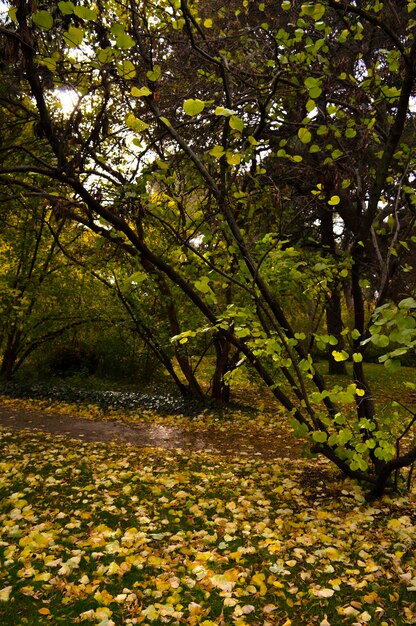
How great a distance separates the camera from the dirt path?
8.93 meters

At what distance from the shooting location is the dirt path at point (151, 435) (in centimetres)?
893

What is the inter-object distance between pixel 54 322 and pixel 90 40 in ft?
31.6

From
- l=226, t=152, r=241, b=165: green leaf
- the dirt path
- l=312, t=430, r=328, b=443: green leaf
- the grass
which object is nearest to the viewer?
l=226, t=152, r=241, b=165: green leaf

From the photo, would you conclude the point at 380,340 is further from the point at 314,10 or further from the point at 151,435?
the point at 151,435

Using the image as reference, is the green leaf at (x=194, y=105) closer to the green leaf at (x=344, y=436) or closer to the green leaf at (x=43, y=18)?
the green leaf at (x=43, y=18)

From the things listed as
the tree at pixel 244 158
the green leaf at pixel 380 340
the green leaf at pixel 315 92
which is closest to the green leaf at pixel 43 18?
the tree at pixel 244 158

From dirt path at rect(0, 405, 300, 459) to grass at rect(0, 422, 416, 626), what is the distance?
67.5 inches

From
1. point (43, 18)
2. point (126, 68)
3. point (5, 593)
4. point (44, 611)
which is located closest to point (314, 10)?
point (126, 68)

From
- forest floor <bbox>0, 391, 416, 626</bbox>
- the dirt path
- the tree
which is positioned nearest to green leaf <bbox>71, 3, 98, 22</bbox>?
the tree

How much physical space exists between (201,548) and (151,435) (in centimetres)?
585

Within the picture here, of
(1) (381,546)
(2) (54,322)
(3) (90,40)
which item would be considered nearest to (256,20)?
(3) (90,40)

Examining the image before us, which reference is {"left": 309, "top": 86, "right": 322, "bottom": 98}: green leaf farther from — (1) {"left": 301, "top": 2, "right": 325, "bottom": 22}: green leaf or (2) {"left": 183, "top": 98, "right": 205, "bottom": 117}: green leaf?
(2) {"left": 183, "top": 98, "right": 205, "bottom": 117}: green leaf

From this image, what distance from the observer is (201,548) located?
4551mm

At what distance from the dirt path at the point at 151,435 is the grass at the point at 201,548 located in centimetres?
171
